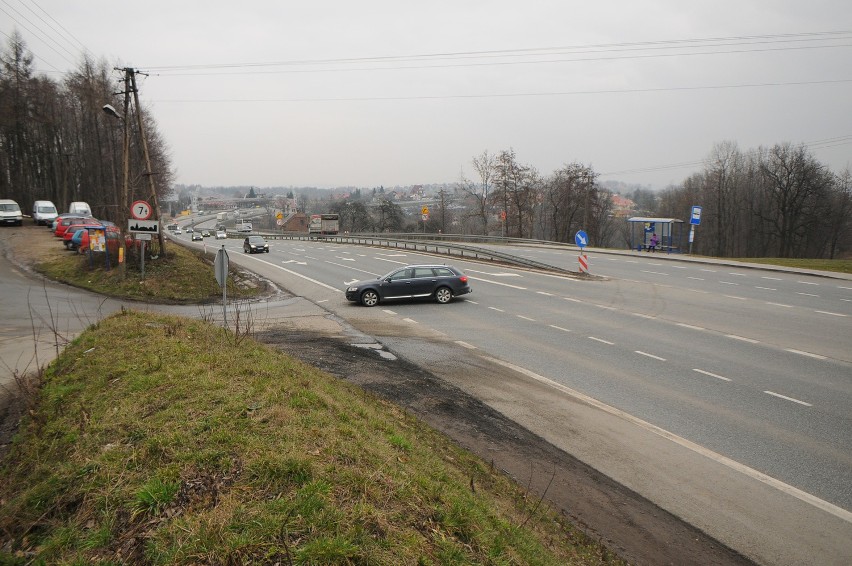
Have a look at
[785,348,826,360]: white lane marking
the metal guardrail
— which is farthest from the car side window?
[785,348,826,360]: white lane marking

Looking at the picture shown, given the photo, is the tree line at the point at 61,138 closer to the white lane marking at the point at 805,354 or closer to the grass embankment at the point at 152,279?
the grass embankment at the point at 152,279

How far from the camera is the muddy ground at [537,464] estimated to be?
5836 millimetres

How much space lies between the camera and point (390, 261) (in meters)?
37.6

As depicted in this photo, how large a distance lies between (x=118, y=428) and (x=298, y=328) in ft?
34.0

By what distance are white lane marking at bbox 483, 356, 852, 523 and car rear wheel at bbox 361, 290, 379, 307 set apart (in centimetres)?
1023

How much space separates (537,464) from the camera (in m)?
7.59

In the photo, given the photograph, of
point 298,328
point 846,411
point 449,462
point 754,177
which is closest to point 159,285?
point 298,328

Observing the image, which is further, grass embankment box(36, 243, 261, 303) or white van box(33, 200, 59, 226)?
white van box(33, 200, 59, 226)

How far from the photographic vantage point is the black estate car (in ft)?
68.6

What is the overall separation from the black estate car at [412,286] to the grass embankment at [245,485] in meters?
12.8

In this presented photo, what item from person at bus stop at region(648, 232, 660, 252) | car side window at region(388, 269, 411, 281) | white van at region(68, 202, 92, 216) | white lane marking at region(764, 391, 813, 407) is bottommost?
white lane marking at region(764, 391, 813, 407)

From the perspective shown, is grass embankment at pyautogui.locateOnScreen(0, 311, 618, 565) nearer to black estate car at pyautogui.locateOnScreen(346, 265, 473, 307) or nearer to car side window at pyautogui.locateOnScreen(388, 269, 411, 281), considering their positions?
black estate car at pyautogui.locateOnScreen(346, 265, 473, 307)

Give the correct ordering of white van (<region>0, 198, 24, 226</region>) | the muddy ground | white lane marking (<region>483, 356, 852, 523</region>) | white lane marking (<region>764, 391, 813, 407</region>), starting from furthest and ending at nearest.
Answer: white van (<region>0, 198, 24, 226</region>) < white lane marking (<region>764, 391, 813, 407</region>) < white lane marking (<region>483, 356, 852, 523</region>) < the muddy ground

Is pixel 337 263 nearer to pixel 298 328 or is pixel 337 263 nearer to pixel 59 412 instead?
pixel 298 328
